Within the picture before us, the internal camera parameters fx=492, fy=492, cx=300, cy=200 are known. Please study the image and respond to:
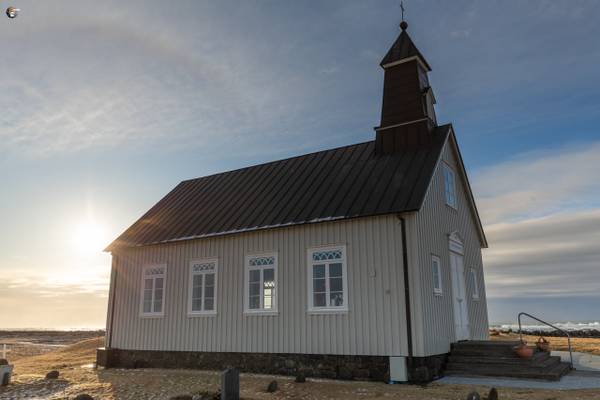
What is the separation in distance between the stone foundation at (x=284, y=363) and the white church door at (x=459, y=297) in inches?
60.6

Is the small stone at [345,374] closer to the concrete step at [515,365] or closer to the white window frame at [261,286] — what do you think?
the white window frame at [261,286]

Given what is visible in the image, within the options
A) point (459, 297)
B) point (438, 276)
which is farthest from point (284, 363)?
point (459, 297)

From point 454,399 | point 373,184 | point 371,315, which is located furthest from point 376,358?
point 373,184

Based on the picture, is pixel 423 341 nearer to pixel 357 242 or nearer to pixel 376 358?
pixel 376 358

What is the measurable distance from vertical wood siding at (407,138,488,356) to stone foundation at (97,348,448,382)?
19.3 inches

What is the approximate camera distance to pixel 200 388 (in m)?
10.9

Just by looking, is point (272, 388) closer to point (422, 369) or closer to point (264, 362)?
point (264, 362)

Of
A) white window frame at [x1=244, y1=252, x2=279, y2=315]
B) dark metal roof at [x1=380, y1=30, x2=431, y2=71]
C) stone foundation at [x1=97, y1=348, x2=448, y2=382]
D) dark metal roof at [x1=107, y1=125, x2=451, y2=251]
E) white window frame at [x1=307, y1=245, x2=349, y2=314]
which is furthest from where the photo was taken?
dark metal roof at [x1=380, y1=30, x2=431, y2=71]

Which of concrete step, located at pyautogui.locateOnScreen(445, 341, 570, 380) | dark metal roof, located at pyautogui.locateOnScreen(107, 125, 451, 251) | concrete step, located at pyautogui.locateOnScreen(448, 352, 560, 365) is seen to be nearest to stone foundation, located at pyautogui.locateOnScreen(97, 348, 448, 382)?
concrete step, located at pyautogui.locateOnScreen(448, 352, 560, 365)

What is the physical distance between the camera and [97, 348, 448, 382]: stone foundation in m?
11.2

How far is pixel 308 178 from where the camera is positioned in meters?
15.3

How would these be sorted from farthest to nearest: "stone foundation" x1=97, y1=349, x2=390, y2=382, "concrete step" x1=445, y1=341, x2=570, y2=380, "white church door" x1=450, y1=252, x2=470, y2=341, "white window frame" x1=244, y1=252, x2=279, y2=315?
"white church door" x1=450, y1=252, x2=470, y2=341, "white window frame" x1=244, y1=252, x2=279, y2=315, "stone foundation" x1=97, y1=349, x2=390, y2=382, "concrete step" x1=445, y1=341, x2=570, y2=380

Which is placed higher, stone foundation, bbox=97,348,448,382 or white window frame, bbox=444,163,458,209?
white window frame, bbox=444,163,458,209

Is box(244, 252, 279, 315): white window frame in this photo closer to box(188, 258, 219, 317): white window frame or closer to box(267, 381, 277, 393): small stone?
box(188, 258, 219, 317): white window frame
